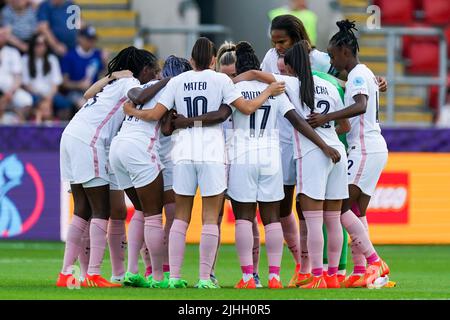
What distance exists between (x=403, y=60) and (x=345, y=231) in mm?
10471

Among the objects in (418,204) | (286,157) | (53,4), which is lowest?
(418,204)

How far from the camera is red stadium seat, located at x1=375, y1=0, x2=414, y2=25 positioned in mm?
22516

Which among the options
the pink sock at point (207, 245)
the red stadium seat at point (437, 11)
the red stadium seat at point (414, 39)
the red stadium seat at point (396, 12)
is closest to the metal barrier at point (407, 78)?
the red stadium seat at point (414, 39)

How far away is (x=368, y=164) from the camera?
12.0 m

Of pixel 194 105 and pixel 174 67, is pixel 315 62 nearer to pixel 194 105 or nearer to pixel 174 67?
pixel 174 67

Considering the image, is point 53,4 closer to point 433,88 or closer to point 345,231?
point 433,88

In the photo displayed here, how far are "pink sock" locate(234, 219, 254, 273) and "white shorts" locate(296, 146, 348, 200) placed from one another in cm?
61

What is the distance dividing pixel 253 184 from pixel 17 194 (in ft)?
23.3

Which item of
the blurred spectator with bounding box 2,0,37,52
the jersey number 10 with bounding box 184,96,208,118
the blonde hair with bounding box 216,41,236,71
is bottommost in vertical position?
the jersey number 10 with bounding box 184,96,208,118

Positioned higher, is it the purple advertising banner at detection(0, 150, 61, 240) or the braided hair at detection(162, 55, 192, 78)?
the braided hair at detection(162, 55, 192, 78)

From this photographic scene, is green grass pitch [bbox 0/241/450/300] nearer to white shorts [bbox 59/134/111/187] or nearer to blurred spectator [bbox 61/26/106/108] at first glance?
white shorts [bbox 59/134/111/187]

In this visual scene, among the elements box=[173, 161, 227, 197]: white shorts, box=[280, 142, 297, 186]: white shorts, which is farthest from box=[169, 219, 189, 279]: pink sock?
box=[280, 142, 297, 186]: white shorts
